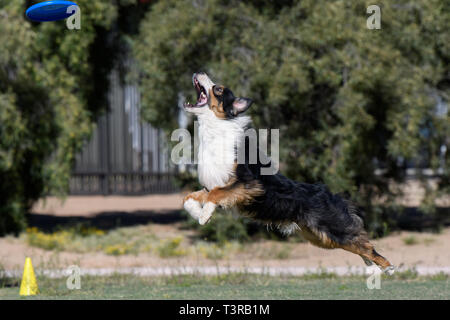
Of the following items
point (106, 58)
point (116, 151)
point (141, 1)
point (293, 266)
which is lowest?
point (293, 266)

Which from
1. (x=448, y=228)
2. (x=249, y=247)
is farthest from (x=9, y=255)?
(x=448, y=228)

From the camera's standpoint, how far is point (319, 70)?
14266 mm

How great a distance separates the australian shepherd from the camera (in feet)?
23.5

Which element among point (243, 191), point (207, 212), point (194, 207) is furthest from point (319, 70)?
point (207, 212)

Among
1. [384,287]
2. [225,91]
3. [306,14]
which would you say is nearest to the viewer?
[225,91]

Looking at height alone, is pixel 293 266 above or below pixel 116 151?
below

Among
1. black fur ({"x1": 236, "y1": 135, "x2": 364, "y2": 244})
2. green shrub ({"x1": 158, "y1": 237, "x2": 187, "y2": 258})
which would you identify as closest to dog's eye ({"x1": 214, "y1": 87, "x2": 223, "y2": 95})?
black fur ({"x1": 236, "y1": 135, "x2": 364, "y2": 244})

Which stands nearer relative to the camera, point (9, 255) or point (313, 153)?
point (9, 255)

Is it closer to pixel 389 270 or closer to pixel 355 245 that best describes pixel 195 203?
pixel 355 245

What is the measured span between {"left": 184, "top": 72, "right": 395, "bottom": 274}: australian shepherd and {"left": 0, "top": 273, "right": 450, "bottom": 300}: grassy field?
3.95 ft

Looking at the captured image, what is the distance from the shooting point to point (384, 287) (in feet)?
31.3

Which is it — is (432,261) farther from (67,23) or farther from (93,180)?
(93,180)

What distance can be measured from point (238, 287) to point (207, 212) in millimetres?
3337

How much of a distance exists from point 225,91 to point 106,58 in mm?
11749
